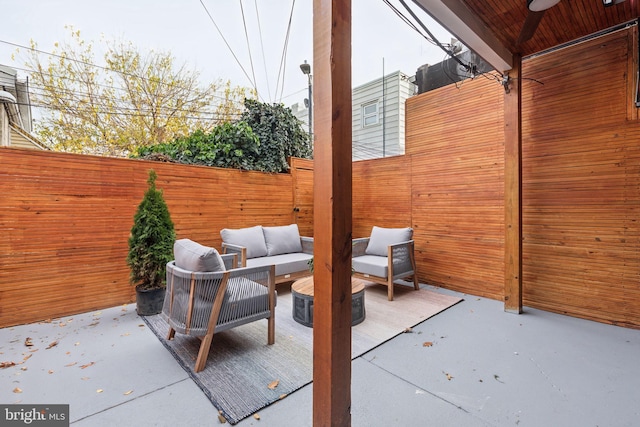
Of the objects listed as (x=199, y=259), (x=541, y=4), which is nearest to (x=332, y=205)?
(x=199, y=259)

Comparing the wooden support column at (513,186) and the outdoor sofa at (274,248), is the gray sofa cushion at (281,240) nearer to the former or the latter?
the outdoor sofa at (274,248)

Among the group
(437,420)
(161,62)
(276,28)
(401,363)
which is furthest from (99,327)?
(161,62)

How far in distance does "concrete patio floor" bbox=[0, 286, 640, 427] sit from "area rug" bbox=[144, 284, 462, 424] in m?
0.08

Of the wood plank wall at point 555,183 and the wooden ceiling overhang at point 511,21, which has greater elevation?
the wooden ceiling overhang at point 511,21

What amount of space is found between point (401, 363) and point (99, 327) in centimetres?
306

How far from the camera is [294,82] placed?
24.5 ft

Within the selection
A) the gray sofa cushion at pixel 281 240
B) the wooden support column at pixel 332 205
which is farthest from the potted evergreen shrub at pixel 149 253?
the wooden support column at pixel 332 205

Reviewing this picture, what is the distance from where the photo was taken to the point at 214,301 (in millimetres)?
2240

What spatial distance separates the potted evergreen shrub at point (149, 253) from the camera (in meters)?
3.20

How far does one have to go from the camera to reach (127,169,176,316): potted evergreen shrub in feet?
10.5

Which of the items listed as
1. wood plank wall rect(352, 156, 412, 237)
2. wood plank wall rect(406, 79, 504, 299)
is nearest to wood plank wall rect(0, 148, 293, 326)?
wood plank wall rect(352, 156, 412, 237)

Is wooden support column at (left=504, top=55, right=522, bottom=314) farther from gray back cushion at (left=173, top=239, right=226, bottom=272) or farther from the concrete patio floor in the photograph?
gray back cushion at (left=173, top=239, right=226, bottom=272)

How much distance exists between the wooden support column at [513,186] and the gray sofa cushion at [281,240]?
303cm

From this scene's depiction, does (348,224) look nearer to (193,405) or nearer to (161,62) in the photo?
(193,405)
